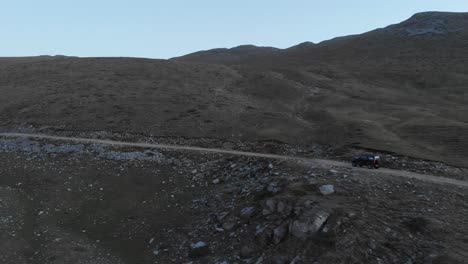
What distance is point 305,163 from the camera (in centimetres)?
3456

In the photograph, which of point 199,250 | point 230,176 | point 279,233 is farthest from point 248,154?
point 279,233

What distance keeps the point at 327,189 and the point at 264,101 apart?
37895 millimetres

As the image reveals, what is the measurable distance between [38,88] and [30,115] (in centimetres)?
1927

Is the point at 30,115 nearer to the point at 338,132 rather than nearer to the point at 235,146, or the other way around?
the point at 235,146

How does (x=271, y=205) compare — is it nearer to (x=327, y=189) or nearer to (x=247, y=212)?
(x=247, y=212)

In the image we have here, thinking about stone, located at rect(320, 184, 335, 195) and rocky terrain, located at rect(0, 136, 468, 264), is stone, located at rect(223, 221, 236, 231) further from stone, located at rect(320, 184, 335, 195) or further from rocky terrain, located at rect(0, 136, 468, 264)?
stone, located at rect(320, 184, 335, 195)

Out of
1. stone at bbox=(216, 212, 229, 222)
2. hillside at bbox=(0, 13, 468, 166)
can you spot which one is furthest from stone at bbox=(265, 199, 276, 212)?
hillside at bbox=(0, 13, 468, 166)

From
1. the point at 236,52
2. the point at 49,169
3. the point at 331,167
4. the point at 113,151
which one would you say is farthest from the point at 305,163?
the point at 236,52

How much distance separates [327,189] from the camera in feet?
91.6

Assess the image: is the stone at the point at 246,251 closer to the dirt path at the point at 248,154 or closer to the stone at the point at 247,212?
the stone at the point at 247,212

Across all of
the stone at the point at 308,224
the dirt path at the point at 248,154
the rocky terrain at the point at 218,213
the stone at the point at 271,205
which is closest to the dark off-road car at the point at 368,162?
the dirt path at the point at 248,154

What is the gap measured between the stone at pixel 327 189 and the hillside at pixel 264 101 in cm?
1337

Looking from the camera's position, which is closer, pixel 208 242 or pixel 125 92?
pixel 208 242

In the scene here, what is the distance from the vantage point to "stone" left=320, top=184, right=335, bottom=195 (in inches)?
1089
